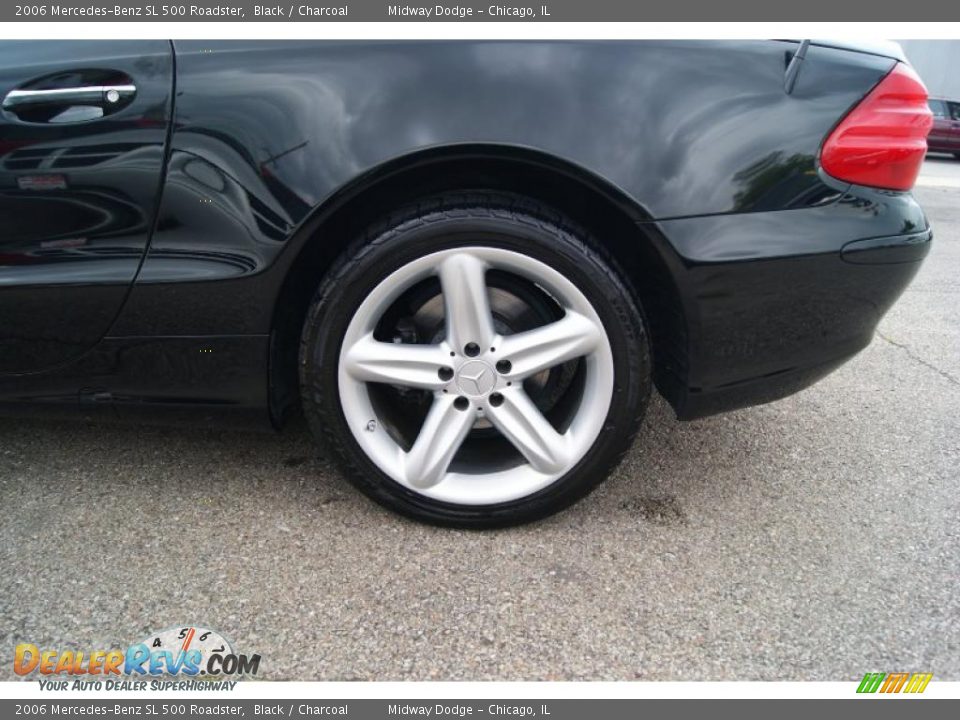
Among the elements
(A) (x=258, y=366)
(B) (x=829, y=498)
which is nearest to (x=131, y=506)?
(A) (x=258, y=366)

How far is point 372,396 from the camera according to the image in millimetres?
1888

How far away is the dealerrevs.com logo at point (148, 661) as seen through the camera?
1.45 metres

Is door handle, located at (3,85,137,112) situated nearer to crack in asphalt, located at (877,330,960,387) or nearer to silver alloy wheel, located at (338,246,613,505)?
silver alloy wheel, located at (338,246,613,505)

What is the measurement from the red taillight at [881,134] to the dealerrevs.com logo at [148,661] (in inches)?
71.4

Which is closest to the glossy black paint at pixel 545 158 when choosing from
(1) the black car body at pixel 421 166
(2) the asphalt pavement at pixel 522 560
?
(1) the black car body at pixel 421 166

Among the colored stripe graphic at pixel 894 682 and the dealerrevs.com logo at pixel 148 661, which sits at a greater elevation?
the colored stripe graphic at pixel 894 682

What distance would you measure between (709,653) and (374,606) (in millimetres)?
793

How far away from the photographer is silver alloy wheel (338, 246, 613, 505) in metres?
1.69

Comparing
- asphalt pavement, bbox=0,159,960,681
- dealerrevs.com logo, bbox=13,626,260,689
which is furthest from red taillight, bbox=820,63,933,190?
dealerrevs.com logo, bbox=13,626,260,689

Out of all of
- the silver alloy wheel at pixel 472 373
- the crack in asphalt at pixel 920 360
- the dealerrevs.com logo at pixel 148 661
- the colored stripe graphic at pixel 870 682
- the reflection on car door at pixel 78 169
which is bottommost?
the crack in asphalt at pixel 920 360

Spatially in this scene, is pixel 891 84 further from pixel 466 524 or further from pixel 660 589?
pixel 466 524

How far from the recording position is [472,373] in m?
1.75

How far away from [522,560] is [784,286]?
98cm

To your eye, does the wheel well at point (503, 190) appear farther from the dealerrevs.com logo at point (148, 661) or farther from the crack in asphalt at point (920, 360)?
the crack in asphalt at point (920, 360)
